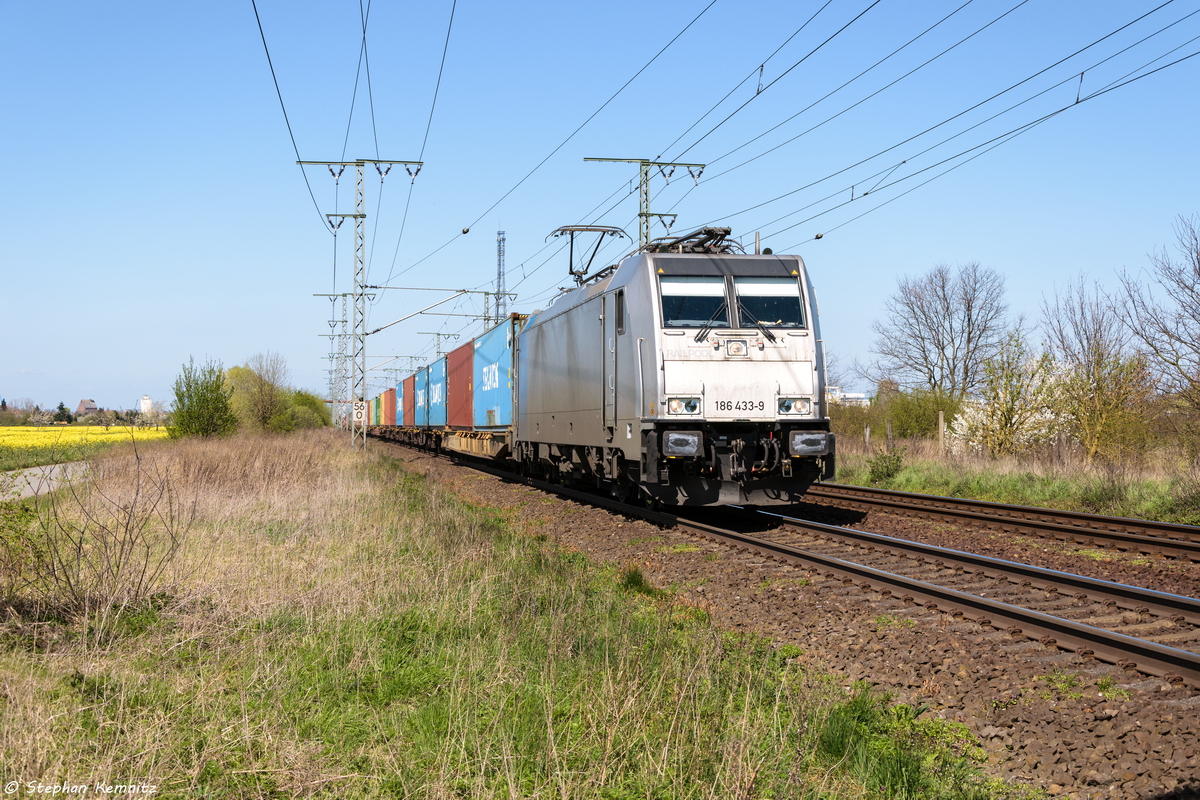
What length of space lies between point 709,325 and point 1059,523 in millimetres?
5545

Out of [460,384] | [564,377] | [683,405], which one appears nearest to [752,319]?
[683,405]

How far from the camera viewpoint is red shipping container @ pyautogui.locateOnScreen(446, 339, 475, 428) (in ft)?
87.1

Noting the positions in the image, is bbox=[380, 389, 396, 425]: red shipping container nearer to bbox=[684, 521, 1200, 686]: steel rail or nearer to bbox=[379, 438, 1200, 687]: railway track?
bbox=[379, 438, 1200, 687]: railway track

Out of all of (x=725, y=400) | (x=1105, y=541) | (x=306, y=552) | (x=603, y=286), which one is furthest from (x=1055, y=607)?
(x=603, y=286)

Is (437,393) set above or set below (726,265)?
below

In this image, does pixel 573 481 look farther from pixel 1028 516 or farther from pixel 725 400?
pixel 1028 516

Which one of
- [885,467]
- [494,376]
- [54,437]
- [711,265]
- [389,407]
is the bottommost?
[885,467]

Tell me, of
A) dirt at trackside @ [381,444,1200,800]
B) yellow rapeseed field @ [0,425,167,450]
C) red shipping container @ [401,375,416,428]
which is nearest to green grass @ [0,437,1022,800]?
dirt at trackside @ [381,444,1200,800]

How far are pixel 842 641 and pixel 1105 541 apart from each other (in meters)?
5.68

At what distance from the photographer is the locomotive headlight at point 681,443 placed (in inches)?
429

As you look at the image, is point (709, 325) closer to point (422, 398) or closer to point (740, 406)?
point (740, 406)

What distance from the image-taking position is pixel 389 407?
56594 mm

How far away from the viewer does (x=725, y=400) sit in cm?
1128

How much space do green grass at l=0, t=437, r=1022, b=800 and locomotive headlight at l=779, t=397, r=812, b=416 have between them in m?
4.52
